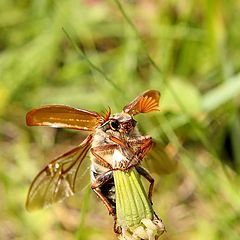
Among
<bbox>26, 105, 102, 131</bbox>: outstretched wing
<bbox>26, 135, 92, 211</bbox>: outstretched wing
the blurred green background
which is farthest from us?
the blurred green background

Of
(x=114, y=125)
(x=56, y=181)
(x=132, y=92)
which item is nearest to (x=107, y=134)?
(x=114, y=125)

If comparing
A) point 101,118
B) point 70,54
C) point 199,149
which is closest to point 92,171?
point 101,118

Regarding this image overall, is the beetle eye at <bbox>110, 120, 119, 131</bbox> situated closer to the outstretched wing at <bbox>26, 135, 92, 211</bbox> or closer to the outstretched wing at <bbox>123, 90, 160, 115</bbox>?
the outstretched wing at <bbox>123, 90, 160, 115</bbox>

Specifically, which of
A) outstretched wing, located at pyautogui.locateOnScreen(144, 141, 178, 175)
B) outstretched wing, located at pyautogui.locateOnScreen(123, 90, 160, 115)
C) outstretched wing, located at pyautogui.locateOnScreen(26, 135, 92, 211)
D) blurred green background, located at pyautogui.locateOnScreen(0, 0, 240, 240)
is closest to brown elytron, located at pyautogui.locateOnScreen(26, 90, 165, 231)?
outstretched wing, located at pyautogui.locateOnScreen(123, 90, 160, 115)

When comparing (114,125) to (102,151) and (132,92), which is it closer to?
(102,151)

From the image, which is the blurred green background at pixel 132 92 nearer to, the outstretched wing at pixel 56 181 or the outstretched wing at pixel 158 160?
the outstretched wing at pixel 158 160
